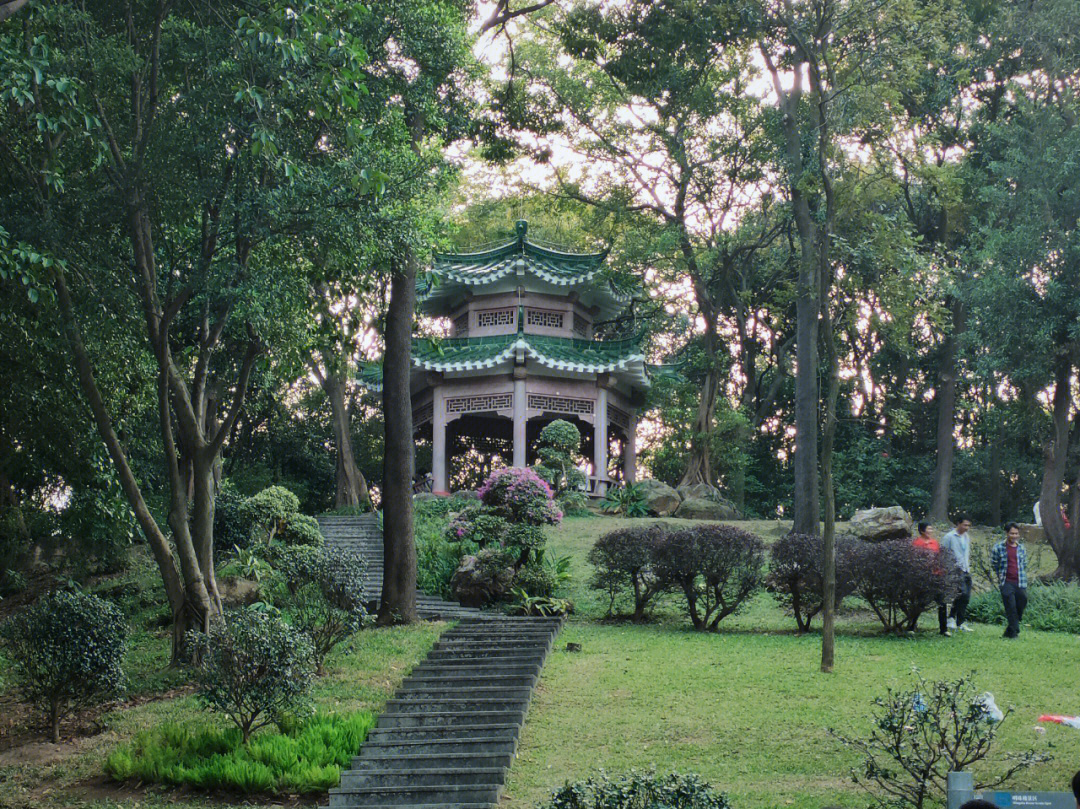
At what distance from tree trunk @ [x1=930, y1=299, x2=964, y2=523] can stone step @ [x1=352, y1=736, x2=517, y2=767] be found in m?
20.3

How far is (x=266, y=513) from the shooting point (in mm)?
18281

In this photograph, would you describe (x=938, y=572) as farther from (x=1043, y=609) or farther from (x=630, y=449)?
(x=630, y=449)

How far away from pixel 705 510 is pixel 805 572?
37.2 ft

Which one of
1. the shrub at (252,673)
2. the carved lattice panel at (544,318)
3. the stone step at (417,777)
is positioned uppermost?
the carved lattice panel at (544,318)

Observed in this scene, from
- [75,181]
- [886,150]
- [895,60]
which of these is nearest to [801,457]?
[895,60]

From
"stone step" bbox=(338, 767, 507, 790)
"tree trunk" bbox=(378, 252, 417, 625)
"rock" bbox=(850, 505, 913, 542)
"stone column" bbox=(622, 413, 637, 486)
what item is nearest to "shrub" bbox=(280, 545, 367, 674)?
"tree trunk" bbox=(378, 252, 417, 625)

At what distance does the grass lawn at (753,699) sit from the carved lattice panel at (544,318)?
46.1 feet

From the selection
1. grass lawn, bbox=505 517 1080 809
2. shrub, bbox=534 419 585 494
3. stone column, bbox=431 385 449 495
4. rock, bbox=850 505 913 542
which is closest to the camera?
grass lawn, bbox=505 517 1080 809

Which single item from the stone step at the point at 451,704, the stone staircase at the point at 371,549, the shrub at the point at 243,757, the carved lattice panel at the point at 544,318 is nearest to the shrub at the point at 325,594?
the stone step at the point at 451,704

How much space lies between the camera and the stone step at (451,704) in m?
9.84

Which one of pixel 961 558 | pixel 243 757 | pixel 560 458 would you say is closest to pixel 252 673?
pixel 243 757

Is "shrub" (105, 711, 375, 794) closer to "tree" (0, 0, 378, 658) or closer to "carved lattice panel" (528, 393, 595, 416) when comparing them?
"tree" (0, 0, 378, 658)

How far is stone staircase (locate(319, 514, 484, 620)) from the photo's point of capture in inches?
587

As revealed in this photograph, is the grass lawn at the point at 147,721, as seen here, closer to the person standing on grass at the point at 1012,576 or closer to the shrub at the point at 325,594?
the shrub at the point at 325,594
